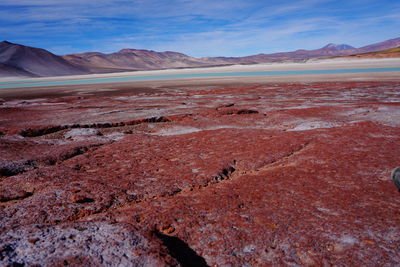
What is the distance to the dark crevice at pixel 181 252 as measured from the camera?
1.28 m

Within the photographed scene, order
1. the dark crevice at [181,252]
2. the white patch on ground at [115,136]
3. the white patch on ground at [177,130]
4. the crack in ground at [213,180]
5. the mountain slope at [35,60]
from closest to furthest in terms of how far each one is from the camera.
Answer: the dark crevice at [181,252] < the crack in ground at [213,180] < the white patch on ground at [115,136] < the white patch on ground at [177,130] < the mountain slope at [35,60]

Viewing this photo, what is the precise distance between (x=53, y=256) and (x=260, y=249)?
0.88m

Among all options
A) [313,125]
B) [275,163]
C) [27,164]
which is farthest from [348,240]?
[313,125]

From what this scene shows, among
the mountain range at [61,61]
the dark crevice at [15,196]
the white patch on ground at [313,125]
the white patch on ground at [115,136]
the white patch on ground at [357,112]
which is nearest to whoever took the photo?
the dark crevice at [15,196]

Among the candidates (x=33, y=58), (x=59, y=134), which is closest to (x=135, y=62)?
(x=33, y=58)

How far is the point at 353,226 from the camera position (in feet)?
4.82

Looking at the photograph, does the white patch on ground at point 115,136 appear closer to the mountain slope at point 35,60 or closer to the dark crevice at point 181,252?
the dark crevice at point 181,252

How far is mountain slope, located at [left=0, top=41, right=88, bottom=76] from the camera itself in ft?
329

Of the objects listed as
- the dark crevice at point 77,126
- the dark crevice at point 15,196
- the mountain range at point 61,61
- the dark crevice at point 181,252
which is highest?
the mountain range at point 61,61

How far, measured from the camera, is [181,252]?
4.43 feet

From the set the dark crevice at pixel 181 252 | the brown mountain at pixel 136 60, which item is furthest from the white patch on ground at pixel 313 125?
the brown mountain at pixel 136 60

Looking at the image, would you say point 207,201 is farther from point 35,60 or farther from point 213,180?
point 35,60

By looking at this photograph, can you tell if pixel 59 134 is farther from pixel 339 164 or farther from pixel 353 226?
pixel 353 226

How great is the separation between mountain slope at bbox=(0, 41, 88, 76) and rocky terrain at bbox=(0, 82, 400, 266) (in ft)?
350
